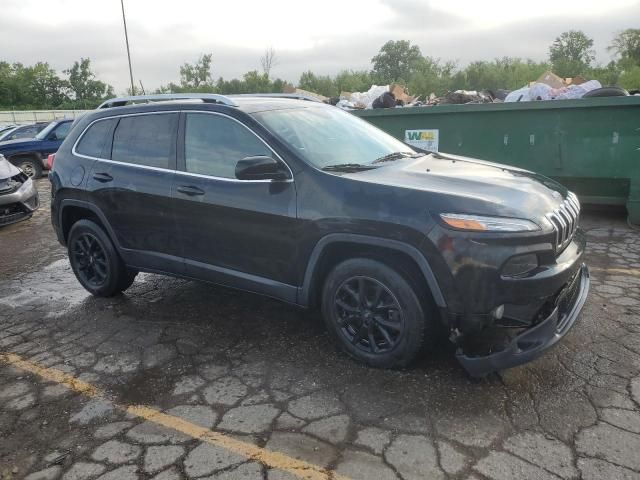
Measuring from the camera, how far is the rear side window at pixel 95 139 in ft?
15.4

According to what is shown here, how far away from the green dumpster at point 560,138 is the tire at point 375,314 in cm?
471

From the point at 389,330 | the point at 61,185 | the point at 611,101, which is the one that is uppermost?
the point at 611,101

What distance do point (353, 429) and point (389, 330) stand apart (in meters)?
0.68

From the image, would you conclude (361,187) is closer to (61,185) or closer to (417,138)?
(61,185)

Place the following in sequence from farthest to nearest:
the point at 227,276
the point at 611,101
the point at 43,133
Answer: the point at 43,133, the point at 611,101, the point at 227,276

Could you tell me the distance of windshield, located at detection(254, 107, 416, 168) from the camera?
3.67 metres

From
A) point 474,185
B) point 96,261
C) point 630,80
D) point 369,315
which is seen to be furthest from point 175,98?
point 630,80

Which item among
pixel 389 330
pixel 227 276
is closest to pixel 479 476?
pixel 389 330

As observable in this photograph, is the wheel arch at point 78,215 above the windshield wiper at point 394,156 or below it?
below

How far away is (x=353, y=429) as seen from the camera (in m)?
2.83

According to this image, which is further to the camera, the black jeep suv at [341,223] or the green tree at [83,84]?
the green tree at [83,84]

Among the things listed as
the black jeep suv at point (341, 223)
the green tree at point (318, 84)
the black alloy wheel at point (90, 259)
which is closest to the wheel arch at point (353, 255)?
the black jeep suv at point (341, 223)

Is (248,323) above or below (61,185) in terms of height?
below

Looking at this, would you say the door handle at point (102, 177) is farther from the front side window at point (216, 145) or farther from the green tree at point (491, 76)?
the green tree at point (491, 76)
